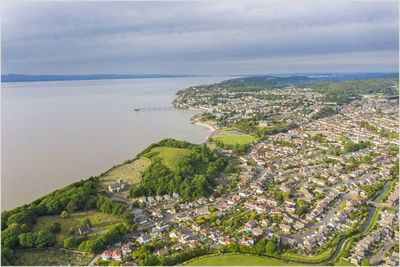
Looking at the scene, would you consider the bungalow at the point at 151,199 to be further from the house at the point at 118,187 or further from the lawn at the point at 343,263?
the lawn at the point at 343,263

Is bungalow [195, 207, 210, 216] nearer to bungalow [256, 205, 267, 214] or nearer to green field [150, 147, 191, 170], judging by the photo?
bungalow [256, 205, 267, 214]

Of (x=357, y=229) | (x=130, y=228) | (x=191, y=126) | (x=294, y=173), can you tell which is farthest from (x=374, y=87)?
(x=130, y=228)

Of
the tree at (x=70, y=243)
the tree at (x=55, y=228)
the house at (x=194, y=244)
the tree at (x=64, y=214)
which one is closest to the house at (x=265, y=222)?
the house at (x=194, y=244)

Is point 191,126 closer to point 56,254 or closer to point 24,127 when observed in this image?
point 24,127

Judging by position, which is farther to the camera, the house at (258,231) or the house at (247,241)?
the house at (258,231)

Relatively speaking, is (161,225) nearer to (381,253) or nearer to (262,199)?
(262,199)

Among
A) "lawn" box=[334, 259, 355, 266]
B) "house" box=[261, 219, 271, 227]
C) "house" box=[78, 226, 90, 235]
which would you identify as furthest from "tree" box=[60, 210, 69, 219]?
"lawn" box=[334, 259, 355, 266]
